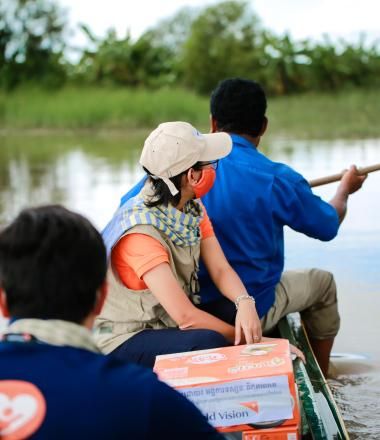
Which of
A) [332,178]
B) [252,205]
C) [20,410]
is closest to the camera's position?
[20,410]

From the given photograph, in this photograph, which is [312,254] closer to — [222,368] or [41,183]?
[222,368]

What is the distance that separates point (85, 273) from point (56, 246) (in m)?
0.06

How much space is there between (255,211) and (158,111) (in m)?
18.1

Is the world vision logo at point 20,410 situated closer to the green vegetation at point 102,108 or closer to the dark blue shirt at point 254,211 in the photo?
the dark blue shirt at point 254,211

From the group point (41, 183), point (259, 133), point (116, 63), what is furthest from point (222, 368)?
point (116, 63)

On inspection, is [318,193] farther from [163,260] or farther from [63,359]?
[63,359]

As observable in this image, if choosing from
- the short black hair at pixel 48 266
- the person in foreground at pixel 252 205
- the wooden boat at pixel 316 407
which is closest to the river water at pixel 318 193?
the wooden boat at pixel 316 407

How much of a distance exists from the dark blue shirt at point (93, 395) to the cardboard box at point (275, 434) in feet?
A: 2.12

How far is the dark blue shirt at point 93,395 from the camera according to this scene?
115 centimetres

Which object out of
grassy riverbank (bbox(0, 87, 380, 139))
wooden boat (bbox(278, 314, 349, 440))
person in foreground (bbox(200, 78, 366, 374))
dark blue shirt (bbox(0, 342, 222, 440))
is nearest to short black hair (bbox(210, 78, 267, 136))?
person in foreground (bbox(200, 78, 366, 374))

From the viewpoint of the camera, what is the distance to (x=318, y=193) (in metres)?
8.20

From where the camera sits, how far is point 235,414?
1.84 m

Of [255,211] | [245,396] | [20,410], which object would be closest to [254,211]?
[255,211]

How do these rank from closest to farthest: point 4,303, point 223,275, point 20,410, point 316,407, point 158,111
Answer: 1. point 20,410
2. point 4,303
3. point 316,407
4. point 223,275
5. point 158,111
